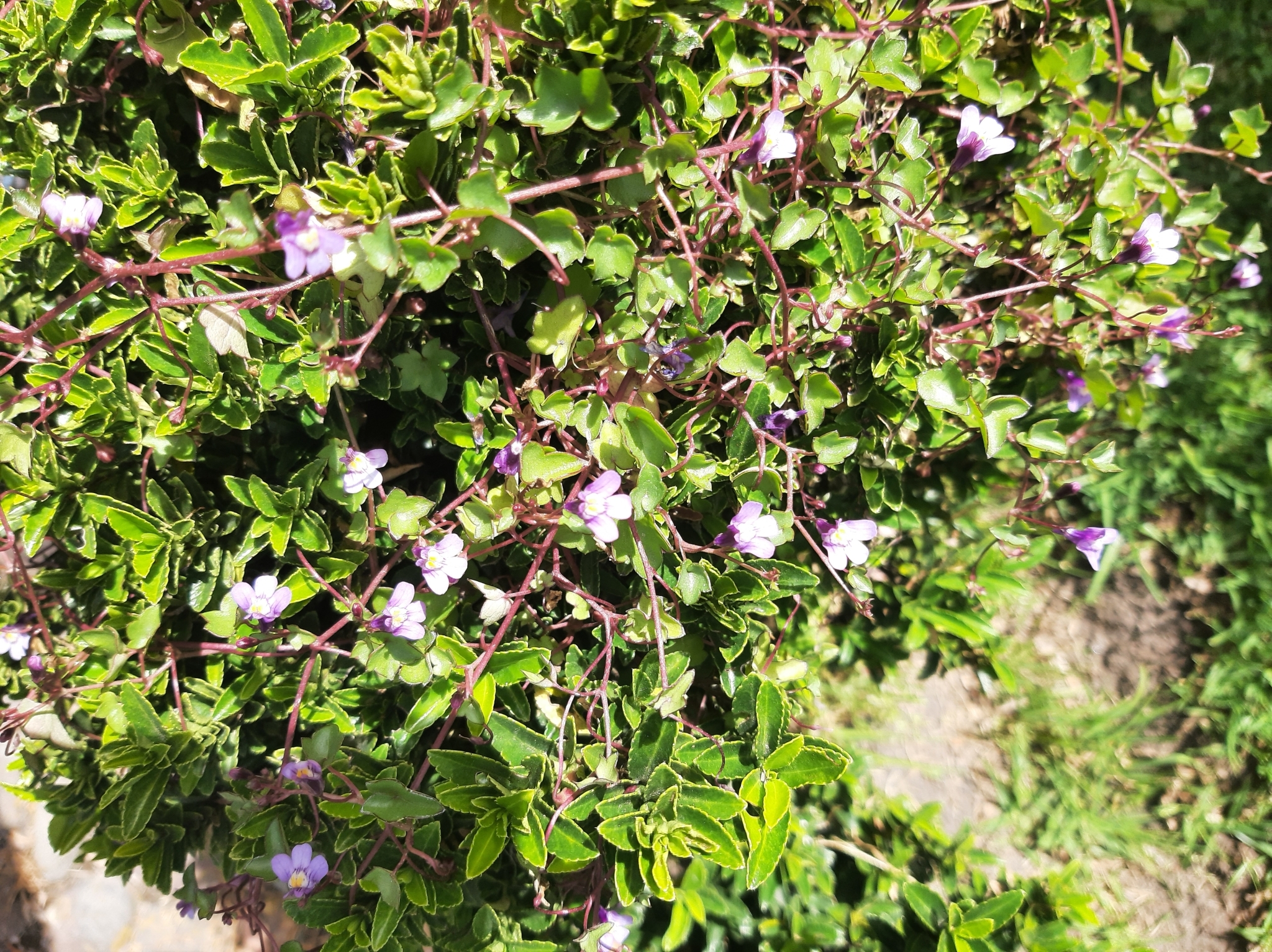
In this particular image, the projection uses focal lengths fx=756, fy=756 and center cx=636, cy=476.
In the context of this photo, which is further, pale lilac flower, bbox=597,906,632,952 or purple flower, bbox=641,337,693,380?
pale lilac flower, bbox=597,906,632,952

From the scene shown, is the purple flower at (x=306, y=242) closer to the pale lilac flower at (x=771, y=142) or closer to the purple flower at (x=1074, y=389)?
the pale lilac flower at (x=771, y=142)

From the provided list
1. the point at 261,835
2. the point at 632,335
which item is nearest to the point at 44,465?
the point at 261,835

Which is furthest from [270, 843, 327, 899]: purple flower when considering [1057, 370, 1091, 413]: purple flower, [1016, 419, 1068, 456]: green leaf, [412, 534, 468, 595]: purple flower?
[1057, 370, 1091, 413]: purple flower

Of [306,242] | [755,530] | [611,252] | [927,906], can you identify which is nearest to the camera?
[306,242]

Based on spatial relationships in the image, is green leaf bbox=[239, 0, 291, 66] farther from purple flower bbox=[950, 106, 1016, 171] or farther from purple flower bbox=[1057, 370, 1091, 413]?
purple flower bbox=[1057, 370, 1091, 413]

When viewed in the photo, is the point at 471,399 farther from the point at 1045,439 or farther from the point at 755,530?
the point at 1045,439

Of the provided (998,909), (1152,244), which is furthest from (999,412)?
(998,909)
